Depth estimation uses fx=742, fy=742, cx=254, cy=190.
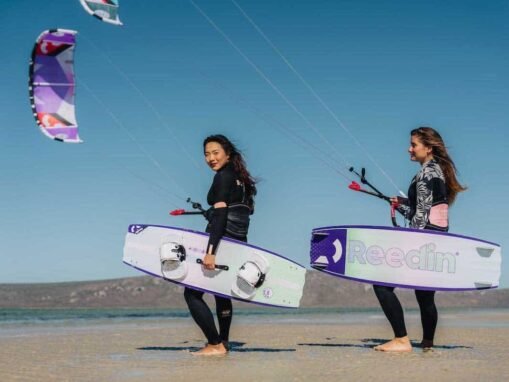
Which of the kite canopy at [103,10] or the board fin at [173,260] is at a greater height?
the kite canopy at [103,10]

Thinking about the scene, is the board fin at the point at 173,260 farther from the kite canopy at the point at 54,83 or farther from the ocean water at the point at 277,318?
the ocean water at the point at 277,318

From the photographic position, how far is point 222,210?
7.73 metres

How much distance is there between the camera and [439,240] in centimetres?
827

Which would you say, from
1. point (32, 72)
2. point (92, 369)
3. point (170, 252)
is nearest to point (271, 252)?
point (170, 252)

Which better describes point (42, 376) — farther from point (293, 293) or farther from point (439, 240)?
point (439, 240)

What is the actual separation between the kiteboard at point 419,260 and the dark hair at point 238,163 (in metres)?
1.39

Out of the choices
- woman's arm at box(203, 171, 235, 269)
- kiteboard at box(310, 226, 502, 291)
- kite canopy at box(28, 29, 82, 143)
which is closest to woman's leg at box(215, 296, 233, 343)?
woman's arm at box(203, 171, 235, 269)

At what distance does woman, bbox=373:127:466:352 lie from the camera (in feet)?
26.1

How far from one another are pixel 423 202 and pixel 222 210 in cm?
217

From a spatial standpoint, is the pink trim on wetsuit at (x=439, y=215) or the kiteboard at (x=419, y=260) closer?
the pink trim on wetsuit at (x=439, y=215)

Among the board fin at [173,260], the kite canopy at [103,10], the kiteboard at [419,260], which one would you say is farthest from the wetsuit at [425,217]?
the kite canopy at [103,10]

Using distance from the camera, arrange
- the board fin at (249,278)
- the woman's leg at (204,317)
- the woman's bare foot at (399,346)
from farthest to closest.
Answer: the board fin at (249,278), the woman's bare foot at (399,346), the woman's leg at (204,317)

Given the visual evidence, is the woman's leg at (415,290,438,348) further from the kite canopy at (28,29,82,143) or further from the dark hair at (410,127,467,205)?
the kite canopy at (28,29,82,143)

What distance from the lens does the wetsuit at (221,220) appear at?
7.73 metres
